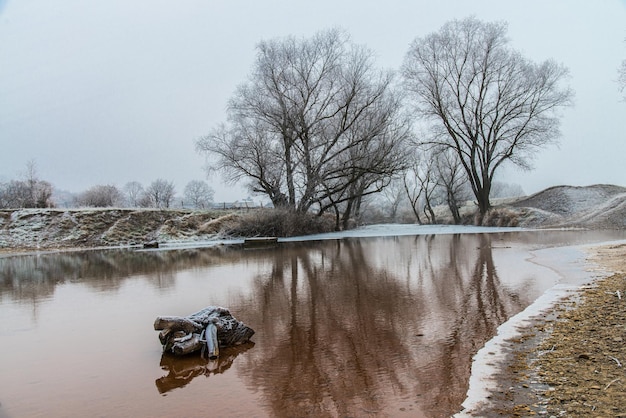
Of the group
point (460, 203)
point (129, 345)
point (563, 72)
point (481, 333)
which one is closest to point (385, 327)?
point (481, 333)

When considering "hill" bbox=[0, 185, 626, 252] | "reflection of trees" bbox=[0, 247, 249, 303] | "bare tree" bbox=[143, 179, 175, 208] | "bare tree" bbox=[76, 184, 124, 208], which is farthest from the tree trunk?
"bare tree" bbox=[143, 179, 175, 208]

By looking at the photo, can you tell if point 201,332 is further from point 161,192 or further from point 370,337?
point 161,192

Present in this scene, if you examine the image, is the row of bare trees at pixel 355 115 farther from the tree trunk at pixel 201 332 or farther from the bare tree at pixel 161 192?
the bare tree at pixel 161 192

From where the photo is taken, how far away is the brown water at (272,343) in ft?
13.3

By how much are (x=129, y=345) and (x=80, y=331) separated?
1.37 meters

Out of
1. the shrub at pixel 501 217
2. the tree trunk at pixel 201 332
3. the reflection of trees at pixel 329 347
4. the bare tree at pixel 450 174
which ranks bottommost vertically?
the reflection of trees at pixel 329 347

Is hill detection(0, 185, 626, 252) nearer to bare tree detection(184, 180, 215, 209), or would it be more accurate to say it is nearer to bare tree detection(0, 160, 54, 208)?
bare tree detection(0, 160, 54, 208)

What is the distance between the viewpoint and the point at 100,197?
57.5 m

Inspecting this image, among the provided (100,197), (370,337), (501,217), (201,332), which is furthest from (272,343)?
(100,197)

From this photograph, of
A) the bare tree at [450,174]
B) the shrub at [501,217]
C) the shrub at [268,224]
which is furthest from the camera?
the bare tree at [450,174]

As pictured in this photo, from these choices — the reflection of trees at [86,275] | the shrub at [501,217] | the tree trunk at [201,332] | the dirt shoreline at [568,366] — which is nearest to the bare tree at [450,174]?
the shrub at [501,217]

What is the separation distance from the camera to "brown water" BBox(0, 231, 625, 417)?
13.3 feet

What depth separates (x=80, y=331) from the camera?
6727 millimetres

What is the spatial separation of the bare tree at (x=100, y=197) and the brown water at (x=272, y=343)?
1885 inches
